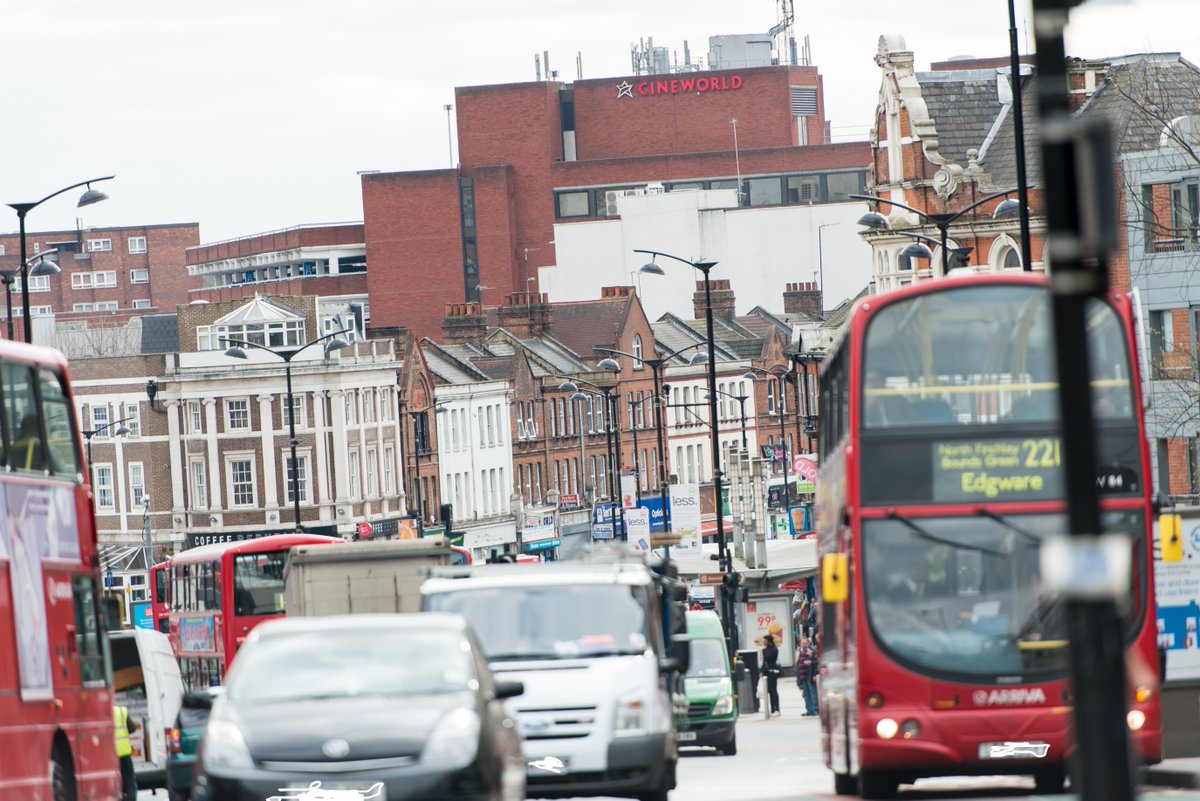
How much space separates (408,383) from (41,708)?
8212cm

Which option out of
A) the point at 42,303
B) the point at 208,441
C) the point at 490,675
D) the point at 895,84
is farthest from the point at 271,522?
the point at 490,675

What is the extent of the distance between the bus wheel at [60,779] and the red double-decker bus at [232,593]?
64.1ft

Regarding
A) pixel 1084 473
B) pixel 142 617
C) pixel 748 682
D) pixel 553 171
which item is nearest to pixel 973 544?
pixel 1084 473

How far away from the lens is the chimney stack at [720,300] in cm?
12619

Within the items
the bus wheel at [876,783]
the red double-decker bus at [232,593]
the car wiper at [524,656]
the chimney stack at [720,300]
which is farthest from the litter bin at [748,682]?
the chimney stack at [720,300]

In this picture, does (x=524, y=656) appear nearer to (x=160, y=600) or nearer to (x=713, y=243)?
(x=160, y=600)

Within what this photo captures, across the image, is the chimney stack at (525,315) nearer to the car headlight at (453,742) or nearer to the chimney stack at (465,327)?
the chimney stack at (465,327)

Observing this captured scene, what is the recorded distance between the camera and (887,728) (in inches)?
654

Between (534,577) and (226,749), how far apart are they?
17.1 ft

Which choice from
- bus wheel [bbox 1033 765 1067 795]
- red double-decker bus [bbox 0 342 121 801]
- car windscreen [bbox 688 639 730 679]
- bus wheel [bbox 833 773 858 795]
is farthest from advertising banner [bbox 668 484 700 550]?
red double-decker bus [bbox 0 342 121 801]

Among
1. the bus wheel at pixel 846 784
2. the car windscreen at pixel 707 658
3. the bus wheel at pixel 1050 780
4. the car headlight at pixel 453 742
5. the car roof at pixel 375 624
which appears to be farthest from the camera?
the car windscreen at pixel 707 658

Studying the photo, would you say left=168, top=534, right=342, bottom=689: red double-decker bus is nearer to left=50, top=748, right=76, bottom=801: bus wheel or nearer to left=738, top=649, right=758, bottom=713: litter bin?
left=738, top=649, right=758, bottom=713: litter bin

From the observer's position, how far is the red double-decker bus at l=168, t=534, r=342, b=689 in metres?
37.7

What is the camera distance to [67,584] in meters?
17.5
